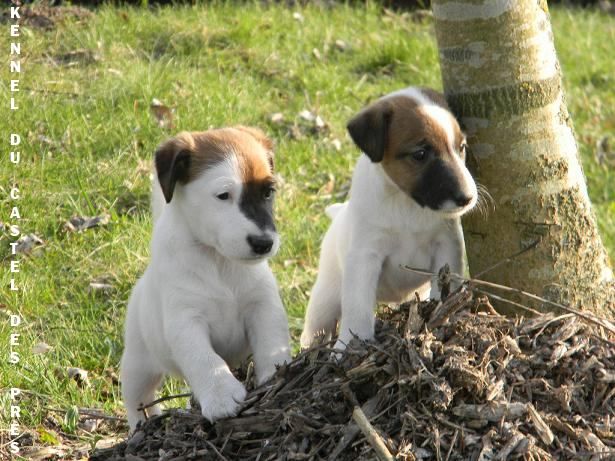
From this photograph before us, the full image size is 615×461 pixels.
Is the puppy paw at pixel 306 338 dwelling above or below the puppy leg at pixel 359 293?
below

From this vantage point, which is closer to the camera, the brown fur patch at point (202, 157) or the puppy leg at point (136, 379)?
the brown fur patch at point (202, 157)

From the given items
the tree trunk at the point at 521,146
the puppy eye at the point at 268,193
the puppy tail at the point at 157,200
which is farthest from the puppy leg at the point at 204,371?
the tree trunk at the point at 521,146

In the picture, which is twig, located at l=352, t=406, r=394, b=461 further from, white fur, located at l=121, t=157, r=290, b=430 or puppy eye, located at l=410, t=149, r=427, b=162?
puppy eye, located at l=410, t=149, r=427, b=162

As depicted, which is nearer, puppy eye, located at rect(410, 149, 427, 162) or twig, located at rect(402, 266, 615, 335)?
twig, located at rect(402, 266, 615, 335)

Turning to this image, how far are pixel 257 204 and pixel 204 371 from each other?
0.78m

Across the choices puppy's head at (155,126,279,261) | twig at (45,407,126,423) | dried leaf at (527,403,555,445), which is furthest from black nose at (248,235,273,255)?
twig at (45,407,126,423)

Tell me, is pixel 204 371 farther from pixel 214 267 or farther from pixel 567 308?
pixel 567 308

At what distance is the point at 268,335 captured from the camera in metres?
4.71

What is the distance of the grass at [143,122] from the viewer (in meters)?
6.14

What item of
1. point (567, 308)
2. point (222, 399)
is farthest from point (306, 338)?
point (567, 308)

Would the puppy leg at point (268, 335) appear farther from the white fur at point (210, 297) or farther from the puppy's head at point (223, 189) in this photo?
the puppy's head at point (223, 189)

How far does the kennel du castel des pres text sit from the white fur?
90 cm

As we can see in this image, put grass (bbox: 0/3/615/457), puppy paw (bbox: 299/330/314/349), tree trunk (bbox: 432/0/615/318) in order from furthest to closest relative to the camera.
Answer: grass (bbox: 0/3/615/457) → puppy paw (bbox: 299/330/314/349) → tree trunk (bbox: 432/0/615/318)

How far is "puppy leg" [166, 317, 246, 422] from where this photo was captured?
426 centimetres
